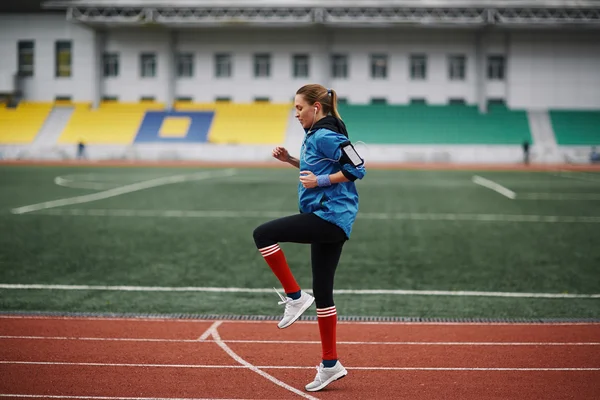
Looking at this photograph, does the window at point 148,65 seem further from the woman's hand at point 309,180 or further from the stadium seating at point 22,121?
the woman's hand at point 309,180

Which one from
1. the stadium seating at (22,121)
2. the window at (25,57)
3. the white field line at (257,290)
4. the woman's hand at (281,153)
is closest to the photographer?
the woman's hand at (281,153)

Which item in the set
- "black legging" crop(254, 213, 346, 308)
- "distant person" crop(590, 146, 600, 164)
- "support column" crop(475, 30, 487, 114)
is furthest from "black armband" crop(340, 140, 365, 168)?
"support column" crop(475, 30, 487, 114)

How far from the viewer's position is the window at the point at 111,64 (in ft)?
161

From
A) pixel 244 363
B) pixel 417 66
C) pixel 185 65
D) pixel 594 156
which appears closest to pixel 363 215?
pixel 244 363

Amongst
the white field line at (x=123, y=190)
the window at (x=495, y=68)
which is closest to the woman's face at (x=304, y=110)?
the white field line at (x=123, y=190)

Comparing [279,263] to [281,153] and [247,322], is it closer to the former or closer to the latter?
[281,153]

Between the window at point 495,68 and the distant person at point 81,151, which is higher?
the window at point 495,68

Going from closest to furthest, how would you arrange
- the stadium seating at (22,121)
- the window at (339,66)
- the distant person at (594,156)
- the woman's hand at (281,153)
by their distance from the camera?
the woman's hand at (281,153) → the distant person at (594,156) → the stadium seating at (22,121) → the window at (339,66)

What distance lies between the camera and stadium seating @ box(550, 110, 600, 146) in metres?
43.5

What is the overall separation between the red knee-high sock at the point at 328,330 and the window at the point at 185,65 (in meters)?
45.1

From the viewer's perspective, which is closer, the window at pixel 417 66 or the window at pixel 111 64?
the window at pixel 417 66

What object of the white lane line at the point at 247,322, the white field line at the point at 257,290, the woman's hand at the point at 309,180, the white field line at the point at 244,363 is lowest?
the white field line at the point at 257,290

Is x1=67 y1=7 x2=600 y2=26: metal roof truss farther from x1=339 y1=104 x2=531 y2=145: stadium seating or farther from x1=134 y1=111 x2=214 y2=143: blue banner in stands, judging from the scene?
x1=134 y1=111 x2=214 y2=143: blue banner in stands

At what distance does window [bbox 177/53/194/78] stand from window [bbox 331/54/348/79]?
9394 millimetres
